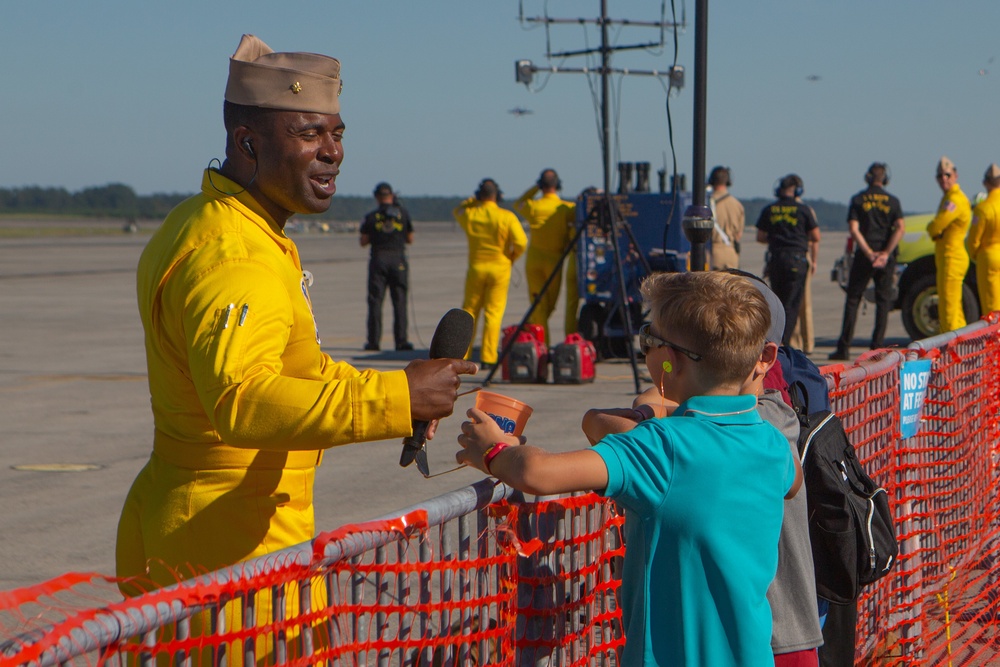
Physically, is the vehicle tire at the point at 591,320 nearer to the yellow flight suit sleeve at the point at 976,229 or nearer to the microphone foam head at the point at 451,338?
the yellow flight suit sleeve at the point at 976,229

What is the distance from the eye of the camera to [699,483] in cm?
251

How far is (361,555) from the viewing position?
93.7 inches

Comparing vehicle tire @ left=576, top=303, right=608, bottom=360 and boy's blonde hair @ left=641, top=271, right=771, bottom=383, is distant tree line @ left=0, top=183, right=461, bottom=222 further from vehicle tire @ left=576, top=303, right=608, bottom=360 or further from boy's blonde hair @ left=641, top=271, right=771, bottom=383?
boy's blonde hair @ left=641, top=271, right=771, bottom=383

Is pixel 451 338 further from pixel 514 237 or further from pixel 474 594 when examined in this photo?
pixel 514 237

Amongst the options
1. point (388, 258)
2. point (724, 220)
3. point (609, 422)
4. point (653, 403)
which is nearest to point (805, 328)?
point (724, 220)

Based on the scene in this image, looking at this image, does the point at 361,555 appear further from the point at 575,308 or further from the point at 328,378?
the point at 575,308

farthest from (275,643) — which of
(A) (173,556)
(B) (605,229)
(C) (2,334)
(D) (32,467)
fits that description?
(C) (2,334)

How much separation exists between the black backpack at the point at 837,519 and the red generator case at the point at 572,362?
8884 millimetres

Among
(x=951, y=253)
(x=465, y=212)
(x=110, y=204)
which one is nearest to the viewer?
(x=951, y=253)

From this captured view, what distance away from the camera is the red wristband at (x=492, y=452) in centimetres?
251

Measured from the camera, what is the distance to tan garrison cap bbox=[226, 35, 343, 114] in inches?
102

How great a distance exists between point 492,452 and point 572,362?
976 cm

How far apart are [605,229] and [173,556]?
9.65 metres

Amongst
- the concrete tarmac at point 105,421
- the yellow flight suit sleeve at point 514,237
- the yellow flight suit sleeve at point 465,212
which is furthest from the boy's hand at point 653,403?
the yellow flight suit sleeve at point 465,212
